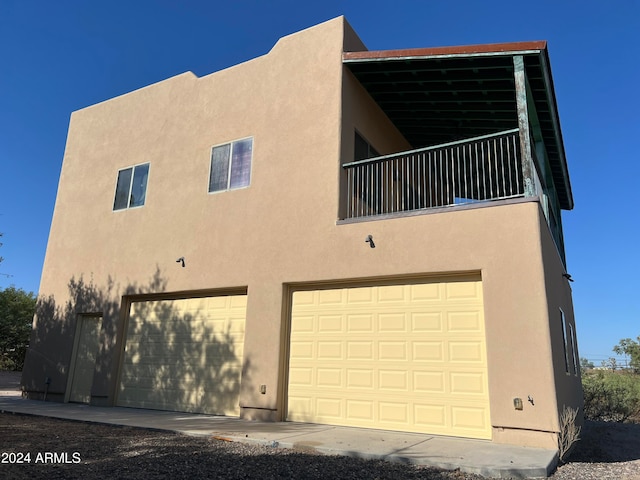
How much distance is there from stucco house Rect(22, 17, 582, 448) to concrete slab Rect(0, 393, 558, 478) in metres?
0.45

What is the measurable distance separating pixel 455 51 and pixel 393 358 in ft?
18.0

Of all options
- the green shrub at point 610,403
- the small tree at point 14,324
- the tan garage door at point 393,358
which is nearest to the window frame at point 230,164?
the tan garage door at point 393,358

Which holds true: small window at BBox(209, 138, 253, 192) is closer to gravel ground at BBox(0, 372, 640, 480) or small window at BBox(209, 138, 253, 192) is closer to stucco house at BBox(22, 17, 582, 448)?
stucco house at BBox(22, 17, 582, 448)

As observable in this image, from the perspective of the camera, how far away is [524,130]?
24.3 ft

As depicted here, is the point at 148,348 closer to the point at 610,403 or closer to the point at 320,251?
the point at 320,251

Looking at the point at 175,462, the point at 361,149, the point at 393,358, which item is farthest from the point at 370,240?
the point at 175,462

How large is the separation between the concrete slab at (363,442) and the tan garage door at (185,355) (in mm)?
535

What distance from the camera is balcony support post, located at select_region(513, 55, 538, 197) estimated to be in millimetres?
7105

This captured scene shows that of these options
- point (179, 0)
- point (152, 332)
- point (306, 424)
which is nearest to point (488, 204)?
point (306, 424)

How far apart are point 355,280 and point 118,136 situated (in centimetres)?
851

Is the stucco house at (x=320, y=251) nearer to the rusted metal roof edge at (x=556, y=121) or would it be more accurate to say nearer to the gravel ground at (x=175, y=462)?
the rusted metal roof edge at (x=556, y=121)

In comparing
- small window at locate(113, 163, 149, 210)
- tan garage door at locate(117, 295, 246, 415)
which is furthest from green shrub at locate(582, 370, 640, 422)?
small window at locate(113, 163, 149, 210)

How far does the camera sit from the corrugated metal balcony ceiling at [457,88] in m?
8.25

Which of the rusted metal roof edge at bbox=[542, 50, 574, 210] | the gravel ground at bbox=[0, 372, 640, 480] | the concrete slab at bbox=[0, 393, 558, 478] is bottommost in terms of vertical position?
the gravel ground at bbox=[0, 372, 640, 480]
